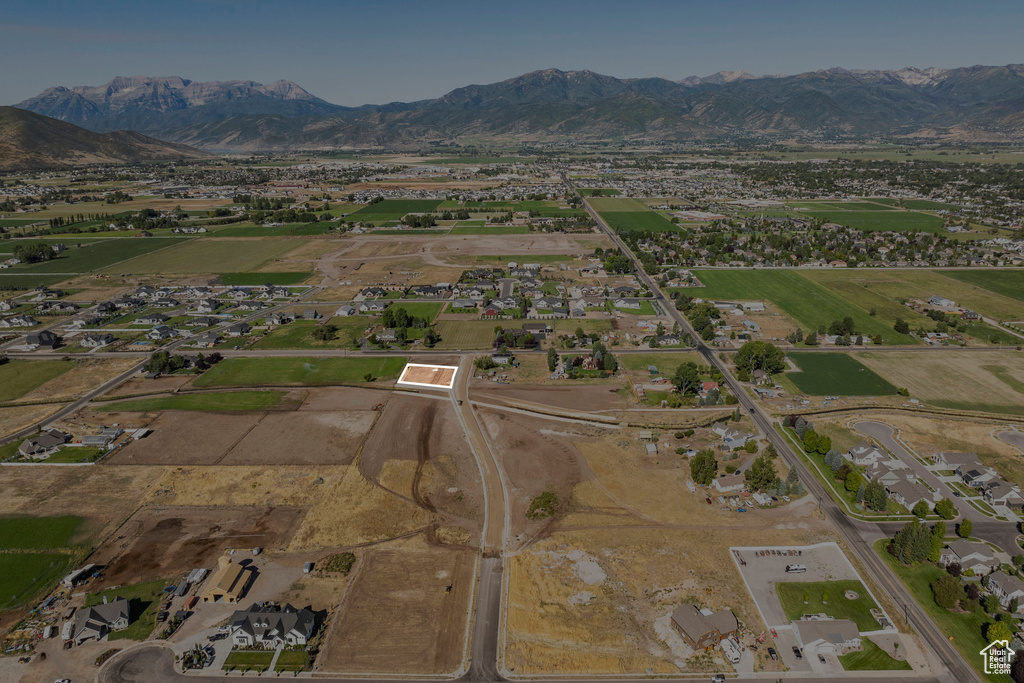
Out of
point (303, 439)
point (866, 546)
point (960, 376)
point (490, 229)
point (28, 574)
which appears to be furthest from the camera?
point (490, 229)

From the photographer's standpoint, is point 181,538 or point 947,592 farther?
point 181,538

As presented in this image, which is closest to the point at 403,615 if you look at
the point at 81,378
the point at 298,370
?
the point at 298,370

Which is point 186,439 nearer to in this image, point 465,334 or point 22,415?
point 22,415

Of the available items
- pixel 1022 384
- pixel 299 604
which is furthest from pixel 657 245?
pixel 299 604

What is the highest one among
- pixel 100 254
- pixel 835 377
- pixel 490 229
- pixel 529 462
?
pixel 490 229

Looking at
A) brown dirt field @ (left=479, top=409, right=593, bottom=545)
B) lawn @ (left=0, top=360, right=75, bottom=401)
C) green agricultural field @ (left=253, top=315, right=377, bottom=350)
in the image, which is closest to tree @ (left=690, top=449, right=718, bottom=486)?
brown dirt field @ (left=479, top=409, right=593, bottom=545)

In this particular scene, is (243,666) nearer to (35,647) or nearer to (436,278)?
(35,647)
